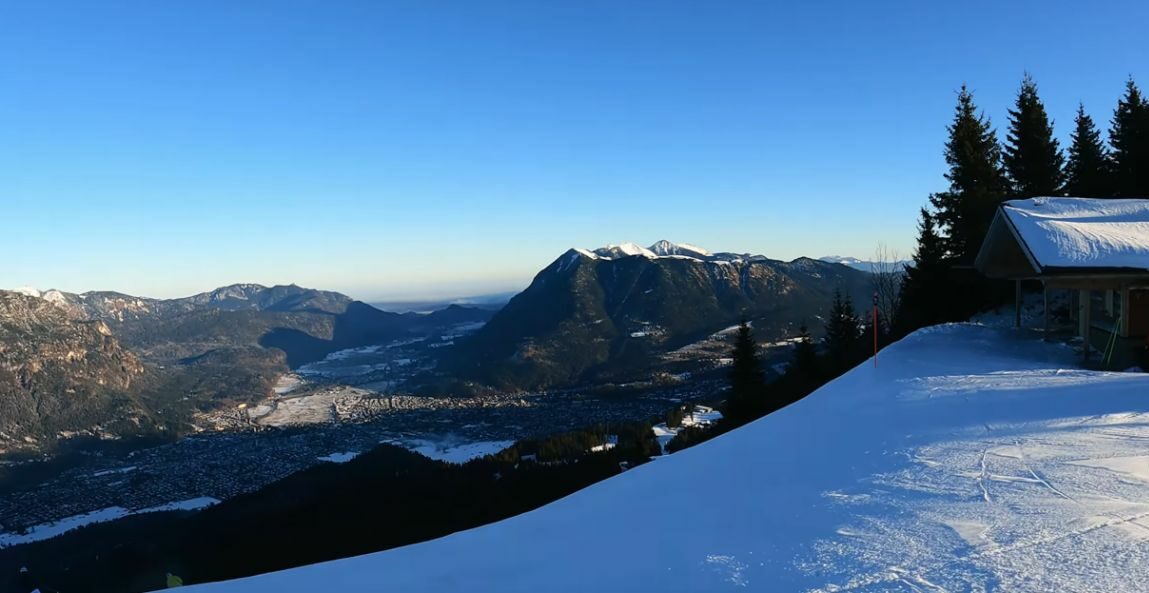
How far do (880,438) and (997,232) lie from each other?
1379 cm

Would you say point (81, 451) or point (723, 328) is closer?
point (81, 451)

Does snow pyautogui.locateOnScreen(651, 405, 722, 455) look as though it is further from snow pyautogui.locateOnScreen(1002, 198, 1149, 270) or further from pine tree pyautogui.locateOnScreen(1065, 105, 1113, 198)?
snow pyautogui.locateOnScreen(1002, 198, 1149, 270)

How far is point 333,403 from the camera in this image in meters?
164

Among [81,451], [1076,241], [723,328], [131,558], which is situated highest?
[1076,241]

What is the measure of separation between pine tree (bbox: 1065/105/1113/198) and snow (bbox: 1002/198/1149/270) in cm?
1706

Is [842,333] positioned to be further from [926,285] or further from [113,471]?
[113,471]

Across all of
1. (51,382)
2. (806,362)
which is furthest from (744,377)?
(51,382)

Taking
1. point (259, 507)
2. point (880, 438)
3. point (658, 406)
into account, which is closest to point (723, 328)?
point (658, 406)

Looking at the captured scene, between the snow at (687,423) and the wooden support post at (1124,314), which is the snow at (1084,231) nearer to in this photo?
the wooden support post at (1124,314)

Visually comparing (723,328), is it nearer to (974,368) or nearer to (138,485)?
(138,485)

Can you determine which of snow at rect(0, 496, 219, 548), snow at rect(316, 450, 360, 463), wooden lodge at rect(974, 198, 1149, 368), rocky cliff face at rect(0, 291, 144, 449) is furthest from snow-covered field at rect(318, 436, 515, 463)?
rocky cliff face at rect(0, 291, 144, 449)

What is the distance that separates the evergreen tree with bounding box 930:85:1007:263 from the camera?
1026 inches

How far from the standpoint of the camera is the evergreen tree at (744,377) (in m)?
33.1

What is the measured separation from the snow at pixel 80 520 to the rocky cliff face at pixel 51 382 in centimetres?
8047
